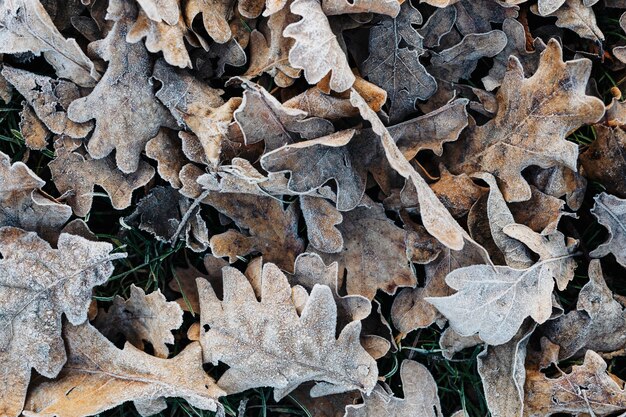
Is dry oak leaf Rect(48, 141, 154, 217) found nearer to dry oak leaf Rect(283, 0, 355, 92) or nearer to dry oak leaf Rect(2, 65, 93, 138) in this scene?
dry oak leaf Rect(2, 65, 93, 138)

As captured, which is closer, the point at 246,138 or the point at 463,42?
the point at 246,138

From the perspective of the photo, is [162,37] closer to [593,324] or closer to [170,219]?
[170,219]

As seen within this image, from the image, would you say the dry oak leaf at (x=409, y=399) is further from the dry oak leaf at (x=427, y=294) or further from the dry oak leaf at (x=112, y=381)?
the dry oak leaf at (x=112, y=381)

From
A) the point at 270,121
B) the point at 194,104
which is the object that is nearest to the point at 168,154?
the point at 194,104

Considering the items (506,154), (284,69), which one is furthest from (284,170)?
(506,154)

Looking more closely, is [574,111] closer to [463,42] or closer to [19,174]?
[463,42]

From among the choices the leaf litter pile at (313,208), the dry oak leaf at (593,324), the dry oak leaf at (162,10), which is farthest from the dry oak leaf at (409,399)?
the dry oak leaf at (162,10)
